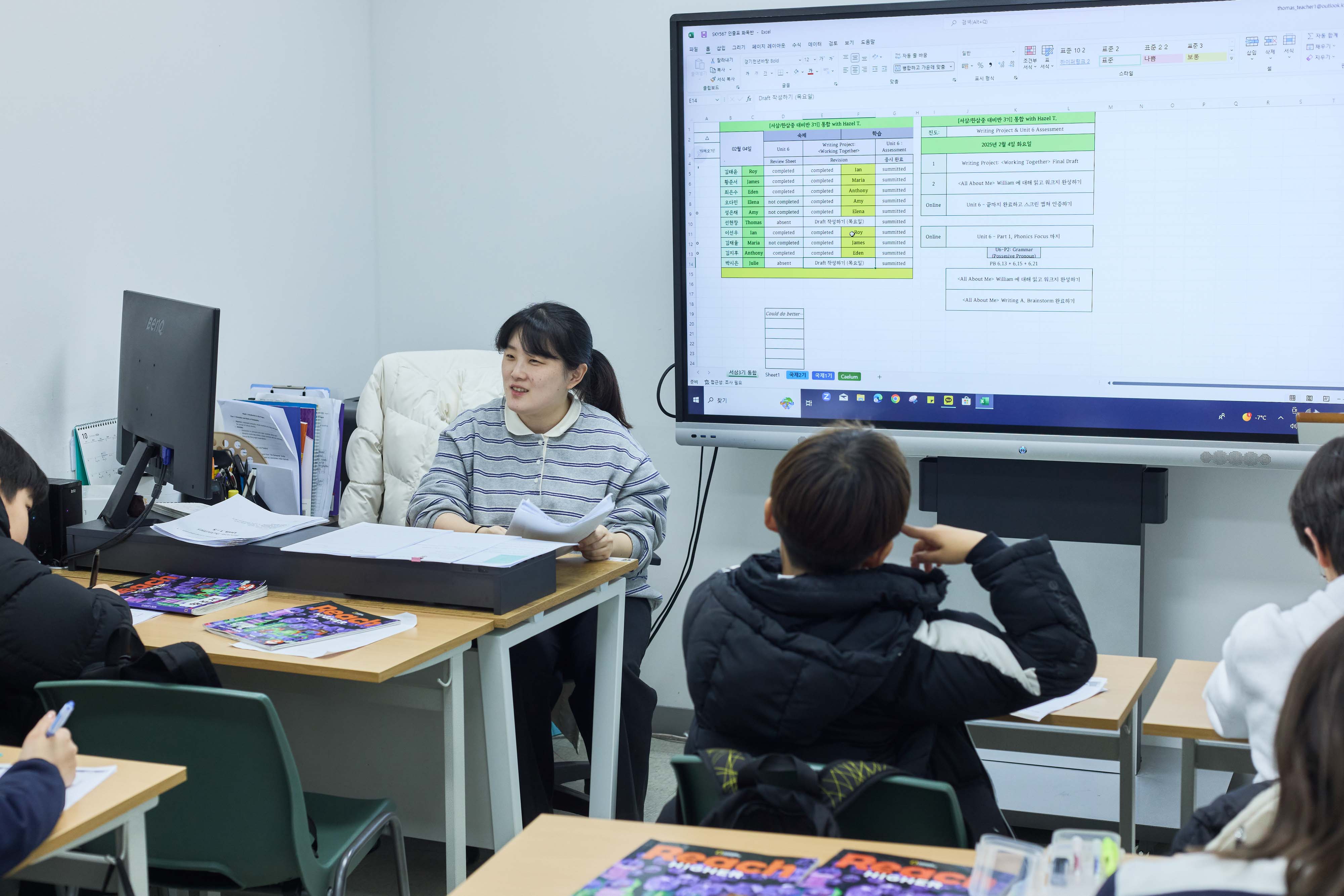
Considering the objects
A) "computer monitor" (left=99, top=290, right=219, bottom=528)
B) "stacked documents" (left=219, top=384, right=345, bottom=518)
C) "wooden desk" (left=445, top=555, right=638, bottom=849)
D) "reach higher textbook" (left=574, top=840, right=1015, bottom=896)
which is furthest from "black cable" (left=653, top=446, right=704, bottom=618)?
"reach higher textbook" (left=574, top=840, right=1015, bottom=896)

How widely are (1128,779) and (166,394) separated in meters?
2.05

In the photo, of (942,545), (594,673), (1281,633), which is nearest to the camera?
(1281,633)

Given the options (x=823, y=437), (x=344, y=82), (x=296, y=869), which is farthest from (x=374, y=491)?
(x=823, y=437)

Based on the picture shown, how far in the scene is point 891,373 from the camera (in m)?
3.12

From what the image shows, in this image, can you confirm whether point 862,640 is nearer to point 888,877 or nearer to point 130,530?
point 888,877

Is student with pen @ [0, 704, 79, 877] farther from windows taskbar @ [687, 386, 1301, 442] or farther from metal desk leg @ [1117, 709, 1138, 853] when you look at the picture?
windows taskbar @ [687, 386, 1301, 442]

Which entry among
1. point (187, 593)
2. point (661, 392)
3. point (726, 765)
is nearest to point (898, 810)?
point (726, 765)

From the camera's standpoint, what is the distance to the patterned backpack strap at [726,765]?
4.42 feet

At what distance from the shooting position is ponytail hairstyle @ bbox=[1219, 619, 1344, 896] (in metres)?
0.70

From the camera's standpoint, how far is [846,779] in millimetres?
1345

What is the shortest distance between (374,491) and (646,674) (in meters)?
1.09

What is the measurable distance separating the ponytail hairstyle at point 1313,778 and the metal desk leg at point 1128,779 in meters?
1.30

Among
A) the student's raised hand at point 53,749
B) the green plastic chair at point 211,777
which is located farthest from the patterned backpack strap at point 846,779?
the student's raised hand at point 53,749

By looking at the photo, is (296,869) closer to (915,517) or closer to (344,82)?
(915,517)
